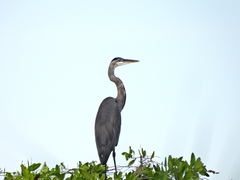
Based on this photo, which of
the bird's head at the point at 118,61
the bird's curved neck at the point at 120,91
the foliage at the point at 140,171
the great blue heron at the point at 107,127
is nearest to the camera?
the foliage at the point at 140,171

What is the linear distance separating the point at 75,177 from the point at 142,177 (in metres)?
0.81

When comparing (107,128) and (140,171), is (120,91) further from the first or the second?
(140,171)

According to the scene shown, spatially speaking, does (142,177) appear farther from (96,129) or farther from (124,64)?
(124,64)

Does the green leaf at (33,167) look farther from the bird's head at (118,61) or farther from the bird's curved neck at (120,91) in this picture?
the bird's head at (118,61)

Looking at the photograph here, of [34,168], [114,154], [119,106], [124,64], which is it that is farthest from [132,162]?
[124,64]

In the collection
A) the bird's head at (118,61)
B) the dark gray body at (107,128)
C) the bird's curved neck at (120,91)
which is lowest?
the dark gray body at (107,128)

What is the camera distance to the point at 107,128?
732 cm

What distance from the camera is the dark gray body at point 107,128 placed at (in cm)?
705

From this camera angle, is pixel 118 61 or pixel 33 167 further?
pixel 118 61

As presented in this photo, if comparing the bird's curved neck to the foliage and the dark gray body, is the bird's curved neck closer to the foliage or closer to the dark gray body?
the dark gray body

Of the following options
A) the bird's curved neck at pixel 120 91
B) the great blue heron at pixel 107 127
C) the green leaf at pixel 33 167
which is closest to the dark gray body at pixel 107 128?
the great blue heron at pixel 107 127

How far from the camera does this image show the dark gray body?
7047 mm

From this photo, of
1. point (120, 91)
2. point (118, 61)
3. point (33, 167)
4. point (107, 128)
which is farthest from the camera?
point (118, 61)

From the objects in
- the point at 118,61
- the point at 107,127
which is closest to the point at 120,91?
the point at 118,61
